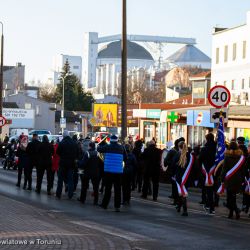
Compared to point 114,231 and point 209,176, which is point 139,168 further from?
point 114,231

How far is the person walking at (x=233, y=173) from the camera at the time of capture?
18.7 m

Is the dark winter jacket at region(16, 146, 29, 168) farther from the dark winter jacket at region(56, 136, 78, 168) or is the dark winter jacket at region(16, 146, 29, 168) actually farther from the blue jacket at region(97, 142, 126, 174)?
the blue jacket at region(97, 142, 126, 174)

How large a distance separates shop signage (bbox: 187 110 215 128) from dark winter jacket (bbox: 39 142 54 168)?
16.1 metres

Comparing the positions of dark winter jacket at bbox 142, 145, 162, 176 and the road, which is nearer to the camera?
the road

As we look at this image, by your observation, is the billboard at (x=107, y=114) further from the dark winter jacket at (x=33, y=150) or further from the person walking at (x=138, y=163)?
the dark winter jacket at (x=33, y=150)

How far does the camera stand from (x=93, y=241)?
42.8ft

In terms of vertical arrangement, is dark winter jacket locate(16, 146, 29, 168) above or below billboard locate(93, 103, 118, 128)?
below

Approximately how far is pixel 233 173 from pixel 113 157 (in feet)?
10.1

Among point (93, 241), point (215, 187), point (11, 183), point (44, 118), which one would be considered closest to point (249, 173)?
point (215, 187)

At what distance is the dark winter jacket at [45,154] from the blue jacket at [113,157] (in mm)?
5512

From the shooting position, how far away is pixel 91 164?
22500mm

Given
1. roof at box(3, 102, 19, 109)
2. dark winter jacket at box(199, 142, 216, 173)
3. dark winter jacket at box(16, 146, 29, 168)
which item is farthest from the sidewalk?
roof at box(3, 102, 19, 109)

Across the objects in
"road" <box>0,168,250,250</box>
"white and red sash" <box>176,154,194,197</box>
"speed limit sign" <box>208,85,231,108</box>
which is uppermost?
"speed limit sign" <box>208,85,231,108</box>

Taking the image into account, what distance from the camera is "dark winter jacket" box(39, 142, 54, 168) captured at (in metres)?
25.5
